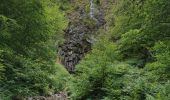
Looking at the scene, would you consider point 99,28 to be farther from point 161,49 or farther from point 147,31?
point 161,49

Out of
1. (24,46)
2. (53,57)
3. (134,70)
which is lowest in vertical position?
(134,70)

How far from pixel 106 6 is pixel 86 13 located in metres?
3.85

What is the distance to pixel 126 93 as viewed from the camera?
1160 centimetres

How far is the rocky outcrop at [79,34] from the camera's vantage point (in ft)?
103

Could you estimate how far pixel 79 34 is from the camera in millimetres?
32875

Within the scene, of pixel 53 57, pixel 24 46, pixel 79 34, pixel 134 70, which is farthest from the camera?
pixel 79 34

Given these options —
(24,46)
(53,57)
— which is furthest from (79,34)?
(24,46)

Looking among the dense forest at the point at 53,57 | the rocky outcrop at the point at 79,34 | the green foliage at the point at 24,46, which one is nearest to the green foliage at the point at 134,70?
the dense forest at the point at 53,57

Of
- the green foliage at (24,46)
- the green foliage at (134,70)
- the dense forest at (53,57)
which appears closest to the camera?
the green foliage at (134,70)

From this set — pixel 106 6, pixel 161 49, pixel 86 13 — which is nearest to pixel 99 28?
pixel 86 13

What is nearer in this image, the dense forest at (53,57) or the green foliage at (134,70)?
the green foliage at (134,70)

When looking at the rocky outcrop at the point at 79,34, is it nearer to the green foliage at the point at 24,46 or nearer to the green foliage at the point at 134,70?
the green foliage at the point at 134,70

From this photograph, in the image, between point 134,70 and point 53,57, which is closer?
point 53,57

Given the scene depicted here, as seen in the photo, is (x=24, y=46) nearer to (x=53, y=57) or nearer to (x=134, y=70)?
(x=53, y=57)
